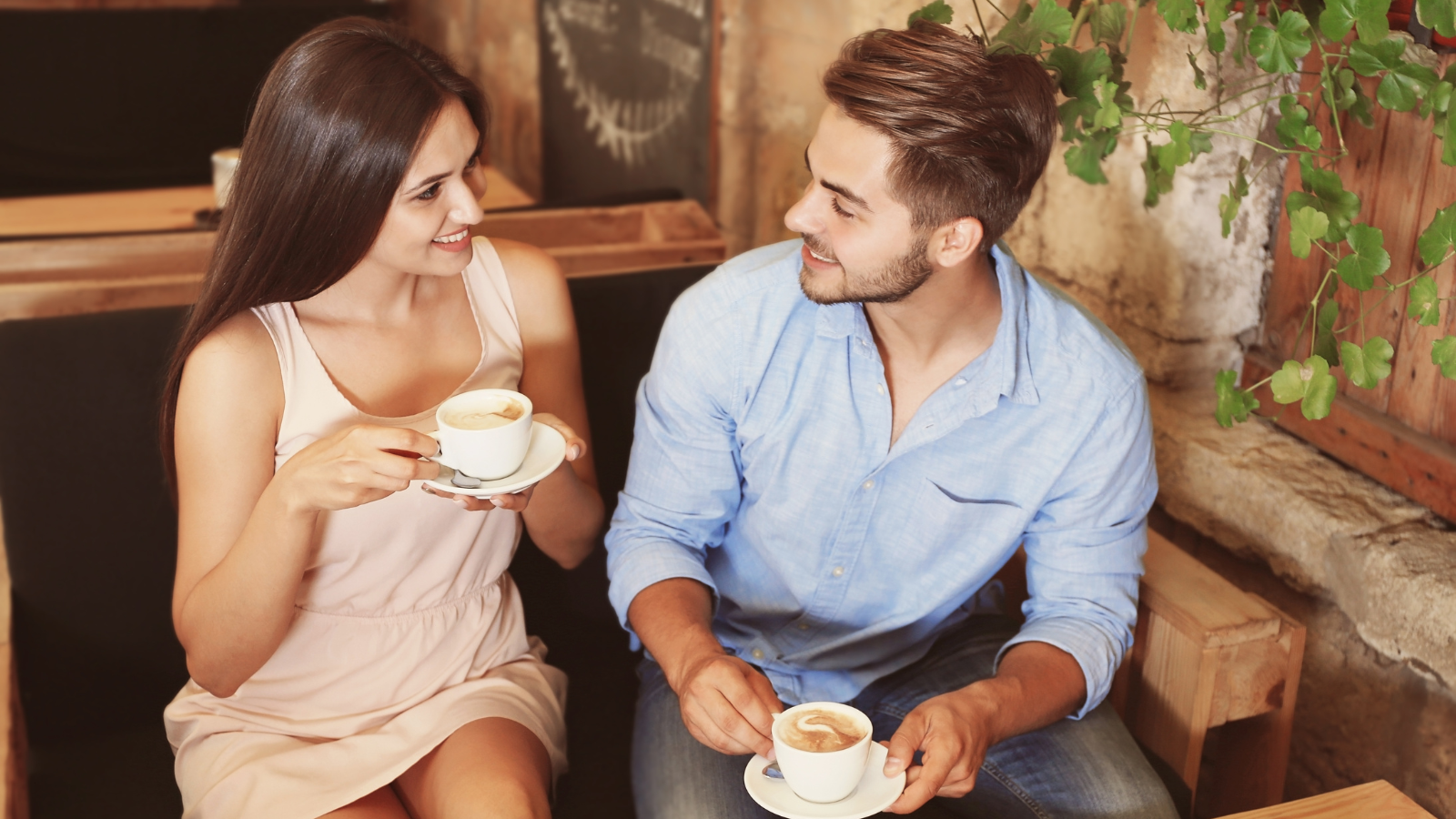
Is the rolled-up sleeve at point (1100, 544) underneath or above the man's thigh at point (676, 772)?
above

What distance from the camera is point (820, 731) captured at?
1117mm

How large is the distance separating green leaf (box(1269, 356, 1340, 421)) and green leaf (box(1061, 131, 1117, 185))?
0.43 metres

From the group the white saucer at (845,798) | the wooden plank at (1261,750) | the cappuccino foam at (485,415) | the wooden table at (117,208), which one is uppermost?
the cappuccino foam at (485,415)

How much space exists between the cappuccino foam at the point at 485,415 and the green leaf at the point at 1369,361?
2.93 ft

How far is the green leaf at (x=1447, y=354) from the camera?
4.05 feet

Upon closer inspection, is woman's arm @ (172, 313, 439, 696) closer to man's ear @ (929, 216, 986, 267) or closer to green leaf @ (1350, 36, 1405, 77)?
man's ear @ (929, 216, 986, 267)

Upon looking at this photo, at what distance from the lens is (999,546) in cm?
154

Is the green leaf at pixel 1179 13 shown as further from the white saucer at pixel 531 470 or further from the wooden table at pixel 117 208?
the wooden table at pixel 117 208

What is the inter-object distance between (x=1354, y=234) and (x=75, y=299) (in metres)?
1.80

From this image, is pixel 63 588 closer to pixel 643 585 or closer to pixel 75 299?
pixel 75 299

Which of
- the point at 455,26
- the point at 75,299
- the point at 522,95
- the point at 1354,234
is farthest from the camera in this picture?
the point at 455,26

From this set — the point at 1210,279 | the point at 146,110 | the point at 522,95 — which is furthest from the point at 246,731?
the point at 522,95

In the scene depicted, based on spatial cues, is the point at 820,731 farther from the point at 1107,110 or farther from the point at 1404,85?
the point at 1404,85

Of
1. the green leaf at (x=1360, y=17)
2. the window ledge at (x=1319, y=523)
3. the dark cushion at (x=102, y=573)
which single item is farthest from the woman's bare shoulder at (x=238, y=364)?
the window ledge at (x=1319, y=523)
